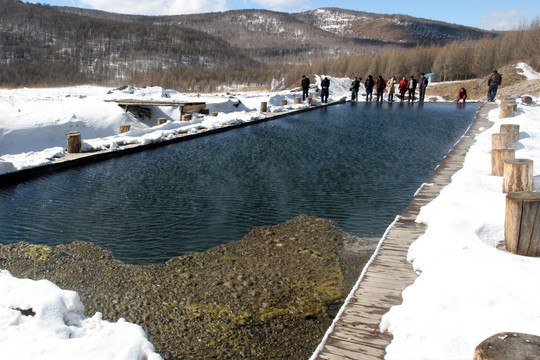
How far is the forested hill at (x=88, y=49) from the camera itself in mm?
66562

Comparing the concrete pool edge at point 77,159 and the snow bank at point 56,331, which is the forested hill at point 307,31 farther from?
the snow bank at point 56,331

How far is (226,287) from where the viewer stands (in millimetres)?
4254

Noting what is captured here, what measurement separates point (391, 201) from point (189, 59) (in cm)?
8331

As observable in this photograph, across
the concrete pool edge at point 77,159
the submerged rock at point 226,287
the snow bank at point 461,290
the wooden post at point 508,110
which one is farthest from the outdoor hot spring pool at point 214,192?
the wooden post at point 508,110

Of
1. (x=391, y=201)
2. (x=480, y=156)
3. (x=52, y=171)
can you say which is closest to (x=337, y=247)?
(x=391, y=201)

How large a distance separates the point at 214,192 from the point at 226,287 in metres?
3.40

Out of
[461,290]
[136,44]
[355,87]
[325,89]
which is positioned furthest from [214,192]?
[136,44]

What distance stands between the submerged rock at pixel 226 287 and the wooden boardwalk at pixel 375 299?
399 millimetres

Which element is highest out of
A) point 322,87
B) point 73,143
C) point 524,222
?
point 322,87

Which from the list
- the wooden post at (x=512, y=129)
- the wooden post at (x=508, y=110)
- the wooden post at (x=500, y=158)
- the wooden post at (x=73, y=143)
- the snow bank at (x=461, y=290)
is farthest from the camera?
the wooden post at (x=508, y=110)

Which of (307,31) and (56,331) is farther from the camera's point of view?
(307,31)

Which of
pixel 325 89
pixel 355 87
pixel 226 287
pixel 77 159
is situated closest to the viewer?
pixel 226 287

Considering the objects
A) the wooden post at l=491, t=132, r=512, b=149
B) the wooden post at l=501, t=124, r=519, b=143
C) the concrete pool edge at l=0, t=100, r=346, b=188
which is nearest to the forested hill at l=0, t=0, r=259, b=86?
the concrete pool edge at l=0, t=100, r=346, b=188

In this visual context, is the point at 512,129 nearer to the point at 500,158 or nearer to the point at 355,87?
the point at 500,158
